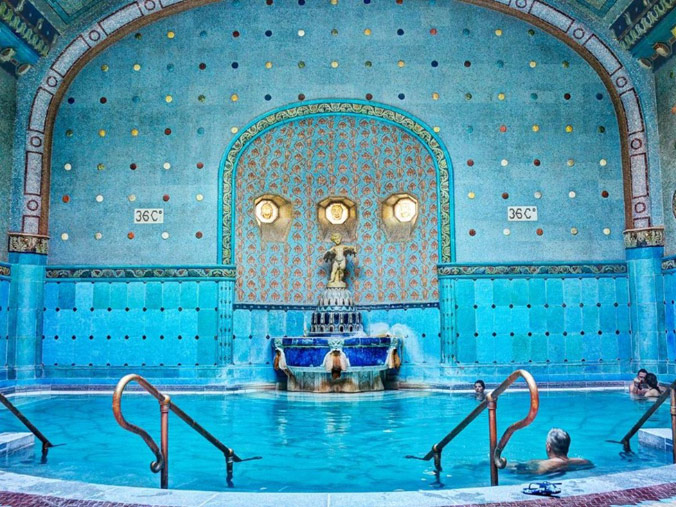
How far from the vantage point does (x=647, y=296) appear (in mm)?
13180

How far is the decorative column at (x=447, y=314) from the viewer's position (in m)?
13.5

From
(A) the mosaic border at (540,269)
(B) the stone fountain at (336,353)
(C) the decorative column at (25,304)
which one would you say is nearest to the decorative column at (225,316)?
(B) the stone fountain at (336,353)

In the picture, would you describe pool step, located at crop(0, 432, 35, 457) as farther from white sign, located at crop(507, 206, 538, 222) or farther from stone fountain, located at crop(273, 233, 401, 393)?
white sign, located at crop(507, 206, 538, 222)

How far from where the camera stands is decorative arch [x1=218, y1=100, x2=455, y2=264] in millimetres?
13688

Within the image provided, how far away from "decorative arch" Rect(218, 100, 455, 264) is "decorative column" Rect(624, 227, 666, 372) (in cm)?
334

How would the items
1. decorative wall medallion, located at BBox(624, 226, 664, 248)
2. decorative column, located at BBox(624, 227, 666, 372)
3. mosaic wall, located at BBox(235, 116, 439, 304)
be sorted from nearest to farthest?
decorative column, located at BBox(624, 227, 666, 372)
decorative wall medallion, located at BBox(624, 226, 664, 248)
mosaic wall, located at BBox(235, 116, 439, 304)

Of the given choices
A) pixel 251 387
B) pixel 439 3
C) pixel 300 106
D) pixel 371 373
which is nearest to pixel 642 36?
→ pixel 439 3

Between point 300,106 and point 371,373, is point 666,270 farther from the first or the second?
point 300,106

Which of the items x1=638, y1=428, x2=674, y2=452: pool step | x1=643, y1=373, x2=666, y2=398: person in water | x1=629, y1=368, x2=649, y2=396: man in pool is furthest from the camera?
x1=629, y1=368, x2=649, y2=396: man in pool

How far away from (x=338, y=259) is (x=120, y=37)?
6.03 meters

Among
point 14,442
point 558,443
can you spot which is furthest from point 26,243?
point 558,443

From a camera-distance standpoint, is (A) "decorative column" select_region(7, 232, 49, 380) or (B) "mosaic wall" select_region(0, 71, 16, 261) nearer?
(B) "mosaic wall" select_region(0, 71, 16, 261)

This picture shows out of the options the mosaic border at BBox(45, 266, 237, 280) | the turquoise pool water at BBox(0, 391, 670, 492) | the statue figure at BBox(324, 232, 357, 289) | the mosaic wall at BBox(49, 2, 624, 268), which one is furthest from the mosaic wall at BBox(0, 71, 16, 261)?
the statue figure at BBox(324, 232, 357, 289)

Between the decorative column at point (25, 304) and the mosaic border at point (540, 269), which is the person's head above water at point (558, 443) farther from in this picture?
the decorative column at point (25, 304)
